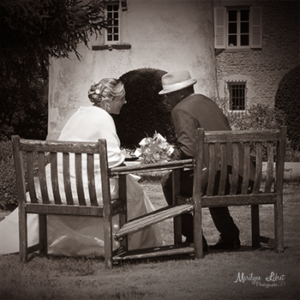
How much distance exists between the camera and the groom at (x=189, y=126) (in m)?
5.05

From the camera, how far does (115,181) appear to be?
5199 mm

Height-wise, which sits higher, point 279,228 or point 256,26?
point 256,26

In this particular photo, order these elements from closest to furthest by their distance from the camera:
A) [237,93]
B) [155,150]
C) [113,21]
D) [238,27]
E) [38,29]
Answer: [155,150] < [38,29] < [113,21] < [238,27] < [237,93]

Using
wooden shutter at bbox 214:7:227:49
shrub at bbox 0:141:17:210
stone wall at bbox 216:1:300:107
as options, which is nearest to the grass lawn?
shrub at bbox 0:141:17:210

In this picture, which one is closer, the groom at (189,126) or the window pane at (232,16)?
the groom at (189,126)

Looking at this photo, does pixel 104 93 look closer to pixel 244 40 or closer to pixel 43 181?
pixel 43 181

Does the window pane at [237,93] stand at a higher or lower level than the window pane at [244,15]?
lower

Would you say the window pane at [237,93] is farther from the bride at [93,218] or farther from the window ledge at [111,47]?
the bride at [93,218]

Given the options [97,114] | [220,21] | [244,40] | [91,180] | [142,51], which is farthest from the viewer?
[244,40]

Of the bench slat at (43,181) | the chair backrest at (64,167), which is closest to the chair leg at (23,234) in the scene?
the chair backrest at (64,167)

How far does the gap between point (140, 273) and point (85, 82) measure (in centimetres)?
1755

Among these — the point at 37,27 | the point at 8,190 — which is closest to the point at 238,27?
the point at 37,27

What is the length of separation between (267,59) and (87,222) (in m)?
21.5

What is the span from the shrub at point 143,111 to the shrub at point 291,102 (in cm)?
429
